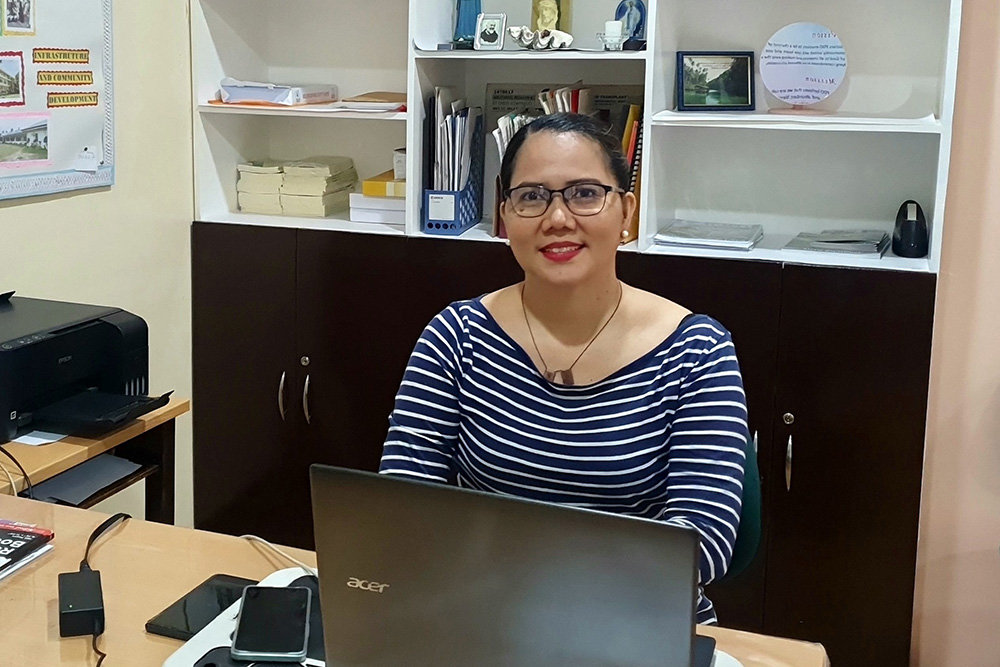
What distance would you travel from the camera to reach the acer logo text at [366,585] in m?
1.06

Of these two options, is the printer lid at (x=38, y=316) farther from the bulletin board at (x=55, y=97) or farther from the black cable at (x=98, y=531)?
the black cable at (x=98, y=531)

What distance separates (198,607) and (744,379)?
152 centimetres

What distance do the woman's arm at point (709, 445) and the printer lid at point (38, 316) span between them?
50.4 inches

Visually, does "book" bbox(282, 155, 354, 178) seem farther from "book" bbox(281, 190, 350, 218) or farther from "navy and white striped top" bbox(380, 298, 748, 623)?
"navy and white striped top" bbox(380, 298, 748, 623)

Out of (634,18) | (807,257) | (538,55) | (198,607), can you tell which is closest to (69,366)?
(198,607)

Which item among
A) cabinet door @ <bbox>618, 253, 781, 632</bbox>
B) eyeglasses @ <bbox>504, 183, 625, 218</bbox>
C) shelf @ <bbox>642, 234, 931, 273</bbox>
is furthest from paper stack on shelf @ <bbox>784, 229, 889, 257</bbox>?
eyeglasses @ <bbox>504, 183, 625, 218</bbox>

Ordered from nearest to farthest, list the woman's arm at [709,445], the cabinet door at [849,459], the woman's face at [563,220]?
the woman's arm at [709,445], the woman's face at [563,220], the cabinet door at [849,459]

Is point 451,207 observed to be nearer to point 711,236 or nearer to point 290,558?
point 711,236

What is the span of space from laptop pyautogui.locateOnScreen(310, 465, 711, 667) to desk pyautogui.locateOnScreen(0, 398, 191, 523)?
106 cm

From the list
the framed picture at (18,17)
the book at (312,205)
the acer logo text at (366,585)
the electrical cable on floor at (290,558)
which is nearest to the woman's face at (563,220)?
the electrical cable on floor at (290,558)

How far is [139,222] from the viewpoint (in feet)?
9.20

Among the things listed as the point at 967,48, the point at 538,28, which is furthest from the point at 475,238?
the point at 967,48

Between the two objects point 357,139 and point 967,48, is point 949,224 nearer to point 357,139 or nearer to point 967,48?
point 967,48

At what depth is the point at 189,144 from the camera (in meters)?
2.97
